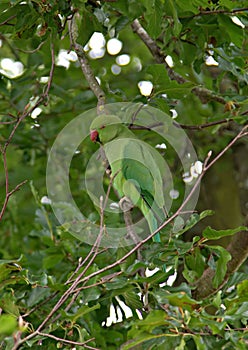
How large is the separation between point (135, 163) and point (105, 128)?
0.24m

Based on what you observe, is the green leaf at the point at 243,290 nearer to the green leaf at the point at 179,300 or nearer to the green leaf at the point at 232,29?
the green leaf at the point at 179,300

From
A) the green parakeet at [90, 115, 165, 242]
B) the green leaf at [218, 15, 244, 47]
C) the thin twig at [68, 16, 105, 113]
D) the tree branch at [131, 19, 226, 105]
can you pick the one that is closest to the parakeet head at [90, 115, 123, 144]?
the green parakeet at [90, 115, 165, 242]

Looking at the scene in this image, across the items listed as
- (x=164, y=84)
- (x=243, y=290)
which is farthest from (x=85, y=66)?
(x=243, y=290)

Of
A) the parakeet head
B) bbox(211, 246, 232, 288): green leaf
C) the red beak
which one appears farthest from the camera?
the red beak

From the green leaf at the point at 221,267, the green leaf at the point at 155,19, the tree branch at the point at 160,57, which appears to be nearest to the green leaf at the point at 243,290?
the green leaf at the point at 221,267

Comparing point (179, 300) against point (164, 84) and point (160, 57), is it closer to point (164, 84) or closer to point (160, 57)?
point (164, 84)

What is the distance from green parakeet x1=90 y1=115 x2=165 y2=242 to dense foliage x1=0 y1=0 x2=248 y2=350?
0.09 meters

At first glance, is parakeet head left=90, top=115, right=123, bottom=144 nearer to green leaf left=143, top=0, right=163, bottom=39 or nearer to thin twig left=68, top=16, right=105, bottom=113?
thin twig left=68, top=16, right=105, bottom=113

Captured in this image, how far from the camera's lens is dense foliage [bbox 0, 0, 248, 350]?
1.45 metres

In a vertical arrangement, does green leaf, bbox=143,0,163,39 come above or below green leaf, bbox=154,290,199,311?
above

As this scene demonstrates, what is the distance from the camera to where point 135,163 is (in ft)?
8.31

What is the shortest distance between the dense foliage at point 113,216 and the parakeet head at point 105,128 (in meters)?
0.10

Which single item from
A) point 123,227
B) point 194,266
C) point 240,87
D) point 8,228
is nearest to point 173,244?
point 194,266

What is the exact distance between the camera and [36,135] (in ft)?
9.95
